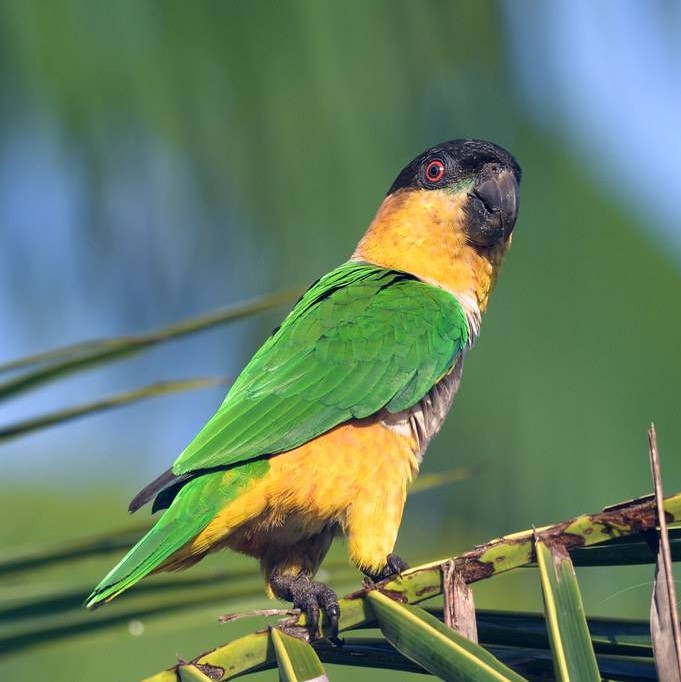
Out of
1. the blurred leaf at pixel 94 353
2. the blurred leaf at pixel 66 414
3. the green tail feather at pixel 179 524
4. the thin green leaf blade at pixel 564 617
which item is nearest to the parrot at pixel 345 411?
the green tail feather at pixel 179 524

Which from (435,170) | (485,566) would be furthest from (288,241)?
(485,566)

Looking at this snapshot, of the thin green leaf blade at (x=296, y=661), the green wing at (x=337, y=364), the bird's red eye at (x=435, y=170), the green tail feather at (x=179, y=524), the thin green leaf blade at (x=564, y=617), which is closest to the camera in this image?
the thin green leaf blade at (x=564, y=617)

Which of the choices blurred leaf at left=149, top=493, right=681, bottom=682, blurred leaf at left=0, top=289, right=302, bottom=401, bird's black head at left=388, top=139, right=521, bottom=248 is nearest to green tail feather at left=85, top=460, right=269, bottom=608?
blurred leaf at left=0, top=289, right=302, bottom=401

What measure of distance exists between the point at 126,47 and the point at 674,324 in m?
5.85

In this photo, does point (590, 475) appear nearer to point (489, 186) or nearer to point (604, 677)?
point (489, 186)

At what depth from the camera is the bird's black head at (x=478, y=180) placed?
381 cm

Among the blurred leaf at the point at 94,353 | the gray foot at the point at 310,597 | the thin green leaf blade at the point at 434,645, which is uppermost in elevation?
the blurred leaf at the point at 94,353

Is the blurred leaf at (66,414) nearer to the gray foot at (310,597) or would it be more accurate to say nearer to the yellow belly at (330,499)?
the yellow belly at (330,499)

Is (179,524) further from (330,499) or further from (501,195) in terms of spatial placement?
(501,195)

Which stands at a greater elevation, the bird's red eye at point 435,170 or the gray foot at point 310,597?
the bird's red eye at point 435,170

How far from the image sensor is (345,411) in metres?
3.10

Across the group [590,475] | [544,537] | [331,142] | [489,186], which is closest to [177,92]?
[331,142]

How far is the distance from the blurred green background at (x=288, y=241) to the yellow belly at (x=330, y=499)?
205 millimetres

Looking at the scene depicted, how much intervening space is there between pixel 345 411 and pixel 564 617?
5.46 ft
